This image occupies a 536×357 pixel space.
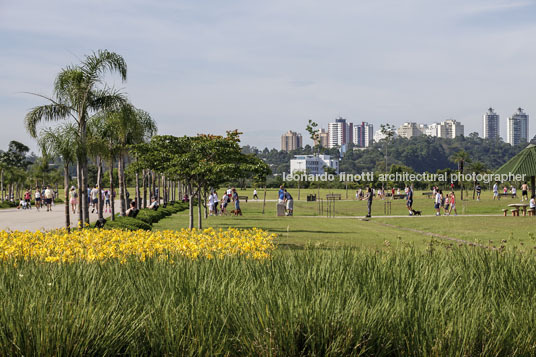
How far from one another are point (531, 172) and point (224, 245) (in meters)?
28.2

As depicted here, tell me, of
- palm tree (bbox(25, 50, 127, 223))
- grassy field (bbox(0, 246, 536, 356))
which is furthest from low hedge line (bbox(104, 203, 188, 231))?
grassy field (bbox(0, 246, 536, 356))

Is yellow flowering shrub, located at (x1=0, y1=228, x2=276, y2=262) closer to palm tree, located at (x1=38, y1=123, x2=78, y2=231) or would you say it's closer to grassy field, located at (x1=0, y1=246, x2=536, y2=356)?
grassy field, located at (x1=0, y1=246, x2=536, y2=356)

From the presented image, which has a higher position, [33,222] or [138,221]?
[138,221]

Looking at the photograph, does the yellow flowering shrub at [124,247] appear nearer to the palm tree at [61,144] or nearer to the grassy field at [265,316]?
the grassy field at [265,316]

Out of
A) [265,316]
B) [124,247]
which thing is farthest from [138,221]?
[265,316]

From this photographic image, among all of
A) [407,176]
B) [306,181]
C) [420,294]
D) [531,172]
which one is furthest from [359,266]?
[306,181]

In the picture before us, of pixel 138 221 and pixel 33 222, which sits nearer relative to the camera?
pixel 138 221

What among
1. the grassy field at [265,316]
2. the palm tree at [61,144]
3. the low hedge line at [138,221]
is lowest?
the low hedge line at [138,221]

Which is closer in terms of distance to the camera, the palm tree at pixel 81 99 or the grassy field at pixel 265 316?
the grassy field at pixel 265 316

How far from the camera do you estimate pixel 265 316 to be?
13.4ft

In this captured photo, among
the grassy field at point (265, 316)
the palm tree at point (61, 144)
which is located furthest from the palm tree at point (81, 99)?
the grassy field at point (265, 316)

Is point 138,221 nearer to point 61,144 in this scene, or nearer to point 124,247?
point 61,144

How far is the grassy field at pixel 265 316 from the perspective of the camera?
12.9 ft

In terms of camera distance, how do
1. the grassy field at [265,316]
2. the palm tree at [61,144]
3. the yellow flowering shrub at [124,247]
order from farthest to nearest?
the palm tree at [61,144] → the yellow flowering shrub at [124,247] → the grassy field at [265,316]
